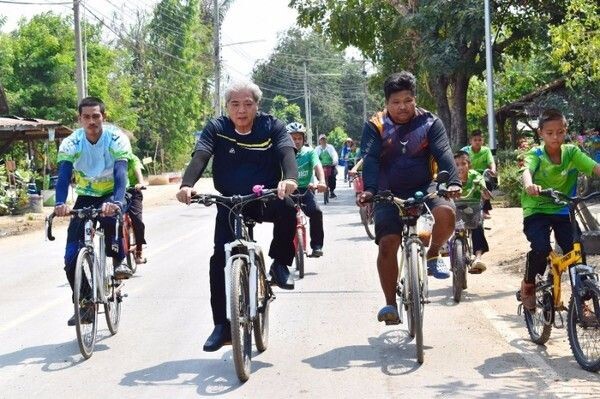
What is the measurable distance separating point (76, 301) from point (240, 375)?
58.3 inches

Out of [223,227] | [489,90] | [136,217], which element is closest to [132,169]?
[136,217]

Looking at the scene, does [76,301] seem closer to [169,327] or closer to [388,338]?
[169,327]

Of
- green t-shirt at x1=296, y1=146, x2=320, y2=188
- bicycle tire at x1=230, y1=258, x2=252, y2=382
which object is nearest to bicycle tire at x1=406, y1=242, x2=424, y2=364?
bicycle tire at x1=230, y1=258, x2=252, y2=382

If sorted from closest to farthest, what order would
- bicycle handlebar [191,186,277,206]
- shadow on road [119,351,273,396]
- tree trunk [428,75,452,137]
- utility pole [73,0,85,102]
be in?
1. shadow on road [119,351,273,396]
2. bicycle handlebar [191,186,277,206]
3. utility pole [73,0,85,102]
4. tree trunk [428,75,452,137]

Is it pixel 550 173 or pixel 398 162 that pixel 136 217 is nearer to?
pixel 398 162

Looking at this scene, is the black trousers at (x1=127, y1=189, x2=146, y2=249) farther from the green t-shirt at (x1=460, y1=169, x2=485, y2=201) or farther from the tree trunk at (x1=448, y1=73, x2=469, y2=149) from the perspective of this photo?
the tree trunk at (x1=448, y1=73, x2=469, y2=149)

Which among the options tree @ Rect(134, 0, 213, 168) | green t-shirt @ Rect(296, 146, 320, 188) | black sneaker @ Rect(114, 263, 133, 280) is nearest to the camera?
black sneaker @ Rect(114, 263, 133, 280)

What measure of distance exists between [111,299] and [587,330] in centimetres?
380

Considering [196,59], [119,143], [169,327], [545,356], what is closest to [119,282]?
[169,327]

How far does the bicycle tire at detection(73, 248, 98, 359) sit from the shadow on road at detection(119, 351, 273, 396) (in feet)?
1.99

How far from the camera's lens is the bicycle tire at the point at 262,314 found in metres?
7.40

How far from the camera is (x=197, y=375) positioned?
23.6ft

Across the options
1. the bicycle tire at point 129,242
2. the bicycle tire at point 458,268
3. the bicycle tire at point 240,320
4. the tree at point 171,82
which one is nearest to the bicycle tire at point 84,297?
the bicycle tire at point 240,320

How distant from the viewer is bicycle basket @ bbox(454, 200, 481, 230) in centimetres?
1080
